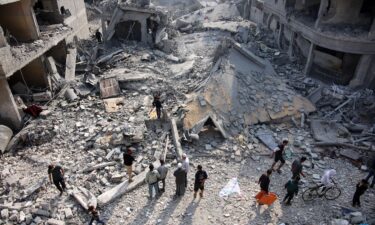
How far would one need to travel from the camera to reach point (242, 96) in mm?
14016

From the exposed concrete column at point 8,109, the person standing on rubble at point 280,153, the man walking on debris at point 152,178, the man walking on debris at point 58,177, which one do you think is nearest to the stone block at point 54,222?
the man walking on debris at point 58,177

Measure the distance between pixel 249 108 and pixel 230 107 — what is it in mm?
975

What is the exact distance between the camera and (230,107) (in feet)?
44.2

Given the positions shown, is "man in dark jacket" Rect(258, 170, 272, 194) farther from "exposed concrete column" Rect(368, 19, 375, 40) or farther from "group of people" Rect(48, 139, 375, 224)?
"exposed concrete column" Rect(368, 19, 375, 40)

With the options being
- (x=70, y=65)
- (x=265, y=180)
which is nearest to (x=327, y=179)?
(x=265, y=180)

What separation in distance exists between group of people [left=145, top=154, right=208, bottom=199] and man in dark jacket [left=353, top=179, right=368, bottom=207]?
4914 mm

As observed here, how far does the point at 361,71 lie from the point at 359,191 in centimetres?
902

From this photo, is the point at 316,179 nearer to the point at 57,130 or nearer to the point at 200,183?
the point at 200,183

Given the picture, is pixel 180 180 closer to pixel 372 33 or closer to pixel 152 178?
pixel 152 178

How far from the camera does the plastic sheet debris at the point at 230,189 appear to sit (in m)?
10.3

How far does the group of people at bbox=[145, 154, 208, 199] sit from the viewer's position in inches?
366

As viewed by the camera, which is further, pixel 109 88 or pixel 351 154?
pixel 109 88

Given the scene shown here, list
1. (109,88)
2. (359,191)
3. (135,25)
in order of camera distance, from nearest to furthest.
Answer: (359,191), (109,88), (135,25)

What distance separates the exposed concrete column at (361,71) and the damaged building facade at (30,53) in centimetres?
1630
